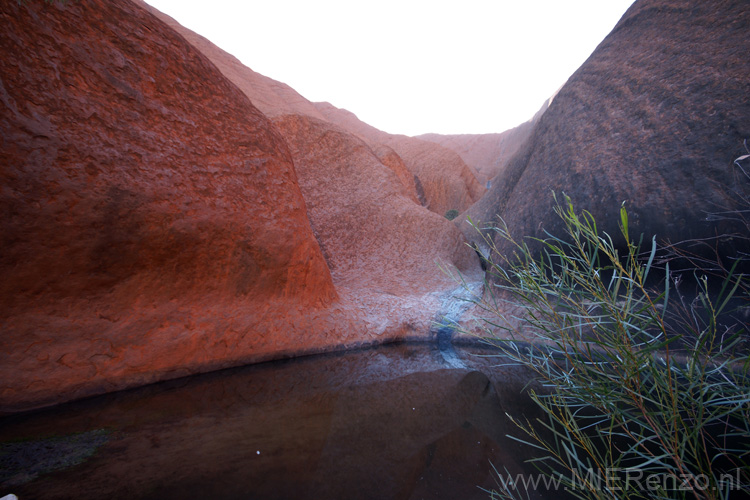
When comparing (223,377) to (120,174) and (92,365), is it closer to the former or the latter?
(92,365)

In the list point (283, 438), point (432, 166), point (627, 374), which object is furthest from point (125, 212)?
point (432, 166)

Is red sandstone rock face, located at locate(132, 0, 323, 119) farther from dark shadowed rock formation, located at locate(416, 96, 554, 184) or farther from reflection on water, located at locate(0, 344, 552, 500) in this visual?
dark shadowed rock formation, located at locate(416, 96, 554, 184)

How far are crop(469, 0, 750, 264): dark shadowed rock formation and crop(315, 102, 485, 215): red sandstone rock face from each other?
8.20m

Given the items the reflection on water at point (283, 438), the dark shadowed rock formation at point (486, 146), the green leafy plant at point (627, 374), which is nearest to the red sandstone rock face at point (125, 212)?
the reflection on water at point (283, 438)

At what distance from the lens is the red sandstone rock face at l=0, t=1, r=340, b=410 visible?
2248 millimetres

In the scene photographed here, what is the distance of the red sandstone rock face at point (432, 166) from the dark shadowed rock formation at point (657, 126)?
323 inches

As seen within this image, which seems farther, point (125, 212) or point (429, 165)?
point (429, 165)

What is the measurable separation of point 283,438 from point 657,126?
4313 mm

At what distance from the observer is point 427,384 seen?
2.79 metres

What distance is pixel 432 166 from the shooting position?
44.2 feet

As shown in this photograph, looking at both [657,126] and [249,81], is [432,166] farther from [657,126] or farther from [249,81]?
[657,126]

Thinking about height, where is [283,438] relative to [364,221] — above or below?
below

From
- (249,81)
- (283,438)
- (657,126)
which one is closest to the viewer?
(283,438)

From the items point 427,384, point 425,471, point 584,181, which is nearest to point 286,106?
point 584,181
